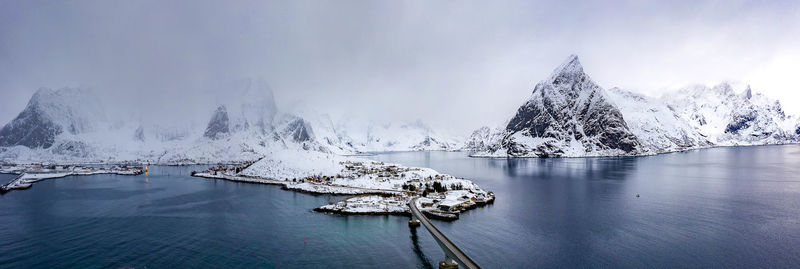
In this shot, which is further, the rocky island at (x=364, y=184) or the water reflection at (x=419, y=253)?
the rocky island at (x=364, y=184)

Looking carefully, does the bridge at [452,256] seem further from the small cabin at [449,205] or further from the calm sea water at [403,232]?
the small cabin at [449,205]

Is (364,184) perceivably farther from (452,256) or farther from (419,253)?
(452,256)

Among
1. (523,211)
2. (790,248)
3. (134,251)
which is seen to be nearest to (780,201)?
(790,248)

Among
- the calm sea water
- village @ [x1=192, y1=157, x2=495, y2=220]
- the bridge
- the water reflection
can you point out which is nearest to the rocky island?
village @ [x1=192, y1=157, x2=495, y2=220]

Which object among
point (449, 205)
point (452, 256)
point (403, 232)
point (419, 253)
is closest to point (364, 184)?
point (449, 205)

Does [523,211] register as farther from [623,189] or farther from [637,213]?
[623,189]

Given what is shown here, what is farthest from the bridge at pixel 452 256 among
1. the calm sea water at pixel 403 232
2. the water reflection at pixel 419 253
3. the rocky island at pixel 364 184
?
the rocky island at pixel 364 184
